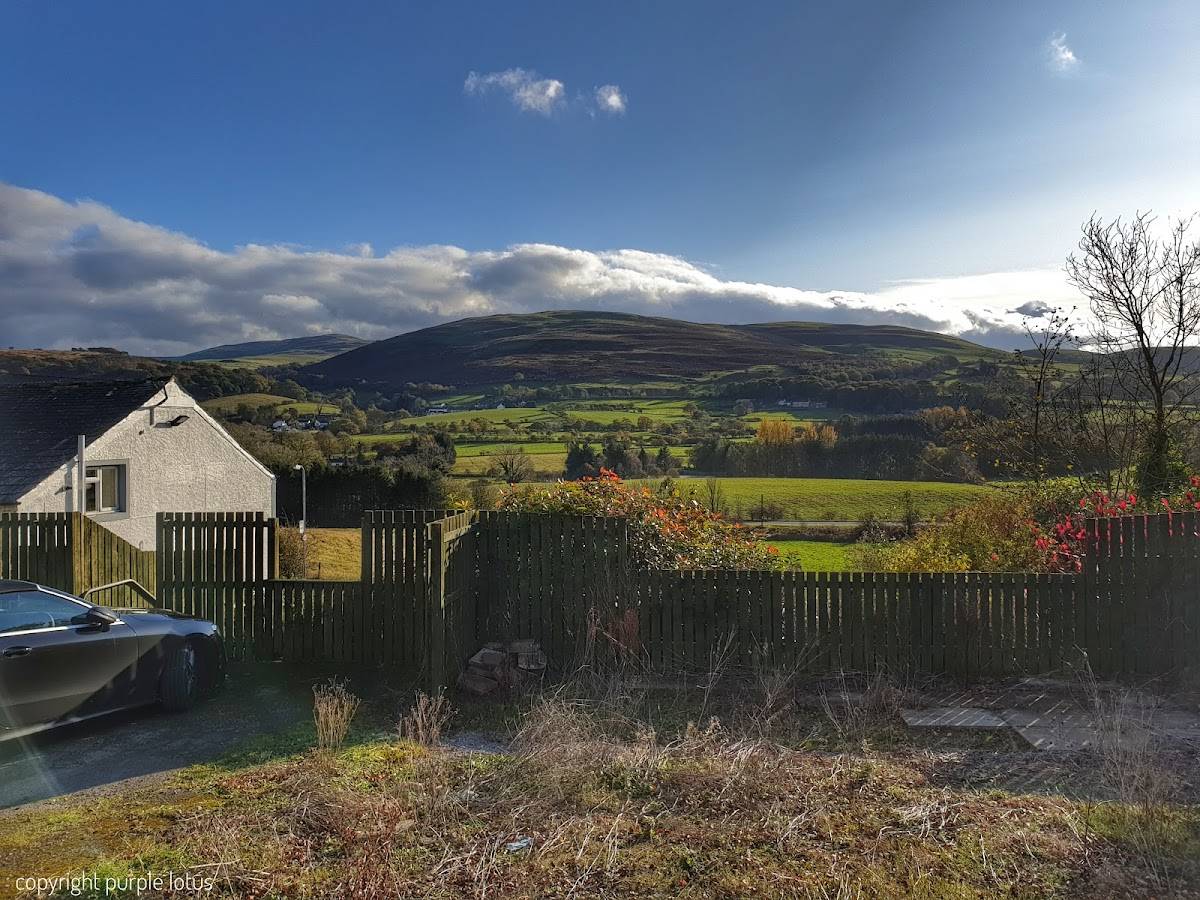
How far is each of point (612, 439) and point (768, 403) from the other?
29669 mm

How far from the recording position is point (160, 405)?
904 inches

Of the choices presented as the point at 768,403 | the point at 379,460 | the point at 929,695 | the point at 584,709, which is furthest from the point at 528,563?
the point at 768,403

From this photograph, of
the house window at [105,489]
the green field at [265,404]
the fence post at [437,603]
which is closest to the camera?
the fence post at [437,603]

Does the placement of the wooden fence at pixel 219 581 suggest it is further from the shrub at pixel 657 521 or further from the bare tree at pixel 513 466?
the bare tree at pixel 513 466

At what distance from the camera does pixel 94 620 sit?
6605mm

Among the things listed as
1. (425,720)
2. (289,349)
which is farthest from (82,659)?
(289,349)

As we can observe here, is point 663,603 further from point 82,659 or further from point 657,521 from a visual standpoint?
point 82,659

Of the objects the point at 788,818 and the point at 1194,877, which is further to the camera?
the point at 788,818

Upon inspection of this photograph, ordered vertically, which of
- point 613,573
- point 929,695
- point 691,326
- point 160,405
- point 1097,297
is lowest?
point 929,695

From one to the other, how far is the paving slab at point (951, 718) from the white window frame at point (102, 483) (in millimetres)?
20783

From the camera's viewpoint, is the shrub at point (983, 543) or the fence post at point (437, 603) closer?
the fence post at point (437, 603)

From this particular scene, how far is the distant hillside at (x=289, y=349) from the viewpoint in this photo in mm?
141000

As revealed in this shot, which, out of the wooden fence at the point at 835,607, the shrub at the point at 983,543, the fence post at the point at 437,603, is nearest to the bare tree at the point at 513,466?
the shrub at the point at 983,543

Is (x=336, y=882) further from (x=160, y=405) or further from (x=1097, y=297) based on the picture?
(x=160, y=405)
